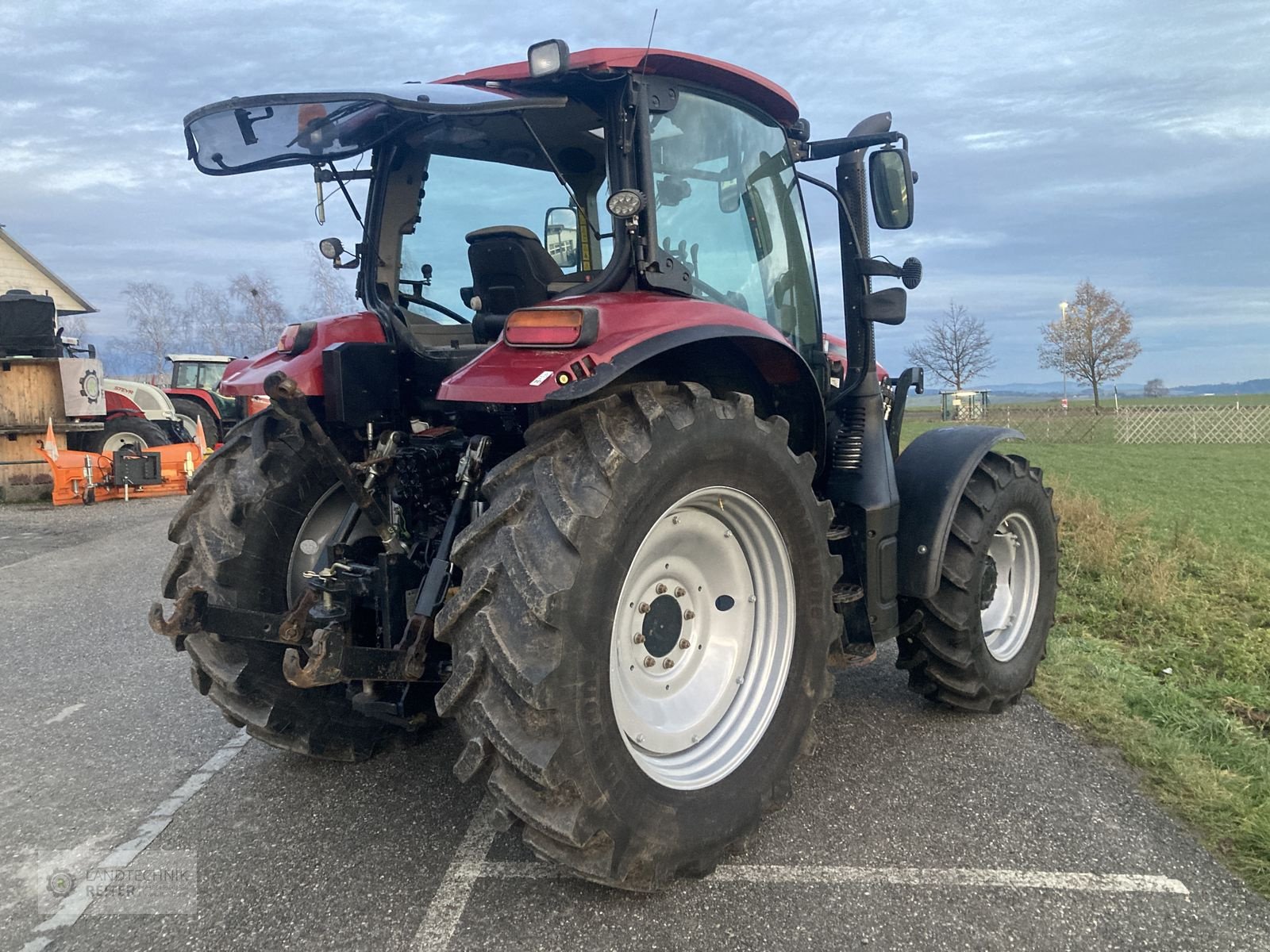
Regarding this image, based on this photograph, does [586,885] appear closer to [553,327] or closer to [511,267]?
[553,327]

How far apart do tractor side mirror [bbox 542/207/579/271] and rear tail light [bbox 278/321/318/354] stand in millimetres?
907

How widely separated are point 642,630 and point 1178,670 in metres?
3.52

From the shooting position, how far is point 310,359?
305 cm

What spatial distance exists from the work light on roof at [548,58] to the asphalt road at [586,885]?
7.61 ft

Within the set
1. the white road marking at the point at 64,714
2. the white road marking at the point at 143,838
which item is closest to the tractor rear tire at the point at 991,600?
the white road marking at the point at 143,838

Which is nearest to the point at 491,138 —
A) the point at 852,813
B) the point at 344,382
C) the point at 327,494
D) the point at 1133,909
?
the point at 344,382

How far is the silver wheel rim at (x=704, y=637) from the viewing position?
8.38 feet

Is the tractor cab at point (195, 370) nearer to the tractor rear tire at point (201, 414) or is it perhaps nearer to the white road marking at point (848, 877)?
the tractor rear tire at point (201, 414)

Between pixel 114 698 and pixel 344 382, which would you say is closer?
pixel 344 382

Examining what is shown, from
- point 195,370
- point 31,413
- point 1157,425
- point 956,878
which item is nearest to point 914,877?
point 956,878

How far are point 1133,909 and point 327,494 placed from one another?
286 cm

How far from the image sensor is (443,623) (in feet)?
7.06

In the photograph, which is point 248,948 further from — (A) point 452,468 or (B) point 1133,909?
(B) point 1133,909

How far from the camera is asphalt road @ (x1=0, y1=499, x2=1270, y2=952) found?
2305 millimetres
